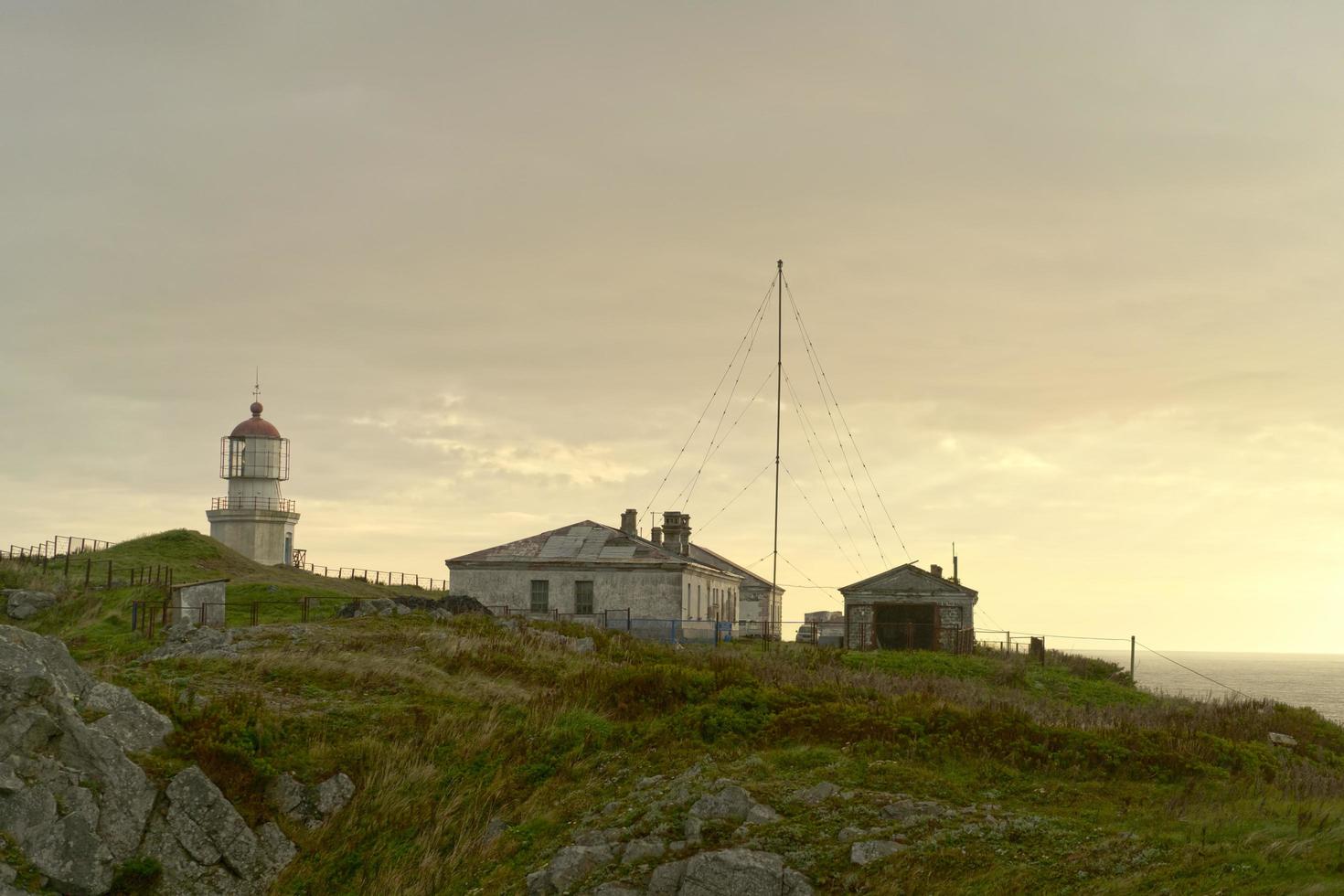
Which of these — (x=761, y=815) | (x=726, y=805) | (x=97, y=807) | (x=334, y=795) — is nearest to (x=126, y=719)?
(x=97, y=807)

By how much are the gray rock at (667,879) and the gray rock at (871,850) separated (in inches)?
84.6

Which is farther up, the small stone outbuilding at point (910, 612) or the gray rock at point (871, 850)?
the small stone outbuilding at point (910, 612)

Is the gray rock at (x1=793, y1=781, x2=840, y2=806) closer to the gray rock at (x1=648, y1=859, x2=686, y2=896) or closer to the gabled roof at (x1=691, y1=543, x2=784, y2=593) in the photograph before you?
the gray rock at (x1=648, y1=859, x2=686, y2=896)

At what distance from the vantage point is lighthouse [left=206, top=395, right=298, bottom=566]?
77438 mm

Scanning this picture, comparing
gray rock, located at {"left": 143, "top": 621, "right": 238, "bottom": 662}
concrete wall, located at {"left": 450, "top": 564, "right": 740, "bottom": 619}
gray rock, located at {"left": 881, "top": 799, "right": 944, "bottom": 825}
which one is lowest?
gray rock, located at {"left": 881, "top": 799, "right": 944, "bottom": 825}

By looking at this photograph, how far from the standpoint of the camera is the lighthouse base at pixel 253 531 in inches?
3041

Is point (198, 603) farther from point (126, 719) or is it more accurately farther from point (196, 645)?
point (126, 719)

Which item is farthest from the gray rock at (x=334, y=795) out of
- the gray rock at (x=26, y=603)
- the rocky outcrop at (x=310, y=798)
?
the gray rock at (x=26, y=603)

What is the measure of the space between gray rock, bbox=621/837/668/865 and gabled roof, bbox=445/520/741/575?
34.7 metres

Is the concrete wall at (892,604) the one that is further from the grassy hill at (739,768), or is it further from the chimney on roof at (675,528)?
the grassy hill at (739,768)

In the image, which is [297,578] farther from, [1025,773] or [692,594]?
[1025,773]

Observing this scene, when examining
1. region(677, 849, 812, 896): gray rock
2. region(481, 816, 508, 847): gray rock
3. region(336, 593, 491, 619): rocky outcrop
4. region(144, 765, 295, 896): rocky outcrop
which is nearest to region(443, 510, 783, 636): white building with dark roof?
region(336, 593, 491, 619): rocky outcrop

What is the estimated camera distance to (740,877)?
14.5m

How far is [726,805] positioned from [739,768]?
6.68 feet
